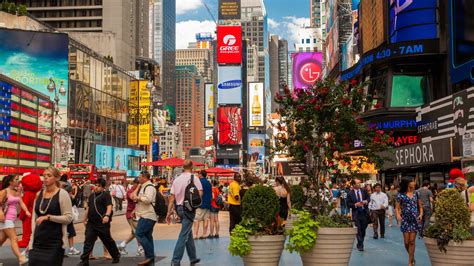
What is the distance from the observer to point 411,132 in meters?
40.9

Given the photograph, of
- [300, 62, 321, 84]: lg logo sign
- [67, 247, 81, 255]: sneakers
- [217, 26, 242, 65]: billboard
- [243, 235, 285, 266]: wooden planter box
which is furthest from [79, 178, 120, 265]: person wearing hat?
[217, 26, 242, 65]: billboard

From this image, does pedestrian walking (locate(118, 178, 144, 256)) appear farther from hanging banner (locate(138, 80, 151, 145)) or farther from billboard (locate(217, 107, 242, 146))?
billboard (locate(217, 107, 242, 146))

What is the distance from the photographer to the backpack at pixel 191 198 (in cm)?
1076

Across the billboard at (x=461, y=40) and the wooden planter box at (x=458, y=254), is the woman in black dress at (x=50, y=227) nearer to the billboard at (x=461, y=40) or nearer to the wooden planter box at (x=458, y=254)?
the wooden planter box at (x=458, y=254)

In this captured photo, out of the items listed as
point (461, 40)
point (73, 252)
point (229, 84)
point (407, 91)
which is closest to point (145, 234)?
point (73, 252)

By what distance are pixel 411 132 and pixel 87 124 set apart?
158 feet

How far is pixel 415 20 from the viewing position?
128 ft

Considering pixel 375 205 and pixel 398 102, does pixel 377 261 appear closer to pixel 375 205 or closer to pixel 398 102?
pixel 375 205

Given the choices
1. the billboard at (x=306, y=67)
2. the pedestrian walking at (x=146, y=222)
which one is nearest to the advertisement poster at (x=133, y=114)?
the billboard at (x=306, y=67)

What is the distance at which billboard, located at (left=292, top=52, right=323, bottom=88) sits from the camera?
309 ft

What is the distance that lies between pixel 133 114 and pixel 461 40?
6393cm

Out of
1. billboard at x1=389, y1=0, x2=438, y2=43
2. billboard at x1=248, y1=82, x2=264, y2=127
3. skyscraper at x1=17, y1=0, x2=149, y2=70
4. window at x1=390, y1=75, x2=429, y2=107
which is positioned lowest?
window at x1=390, y1=75, x2=429, y2=107

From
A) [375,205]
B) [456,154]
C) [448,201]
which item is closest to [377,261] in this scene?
[448,201]

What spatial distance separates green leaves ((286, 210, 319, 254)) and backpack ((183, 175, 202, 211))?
2.36 m
